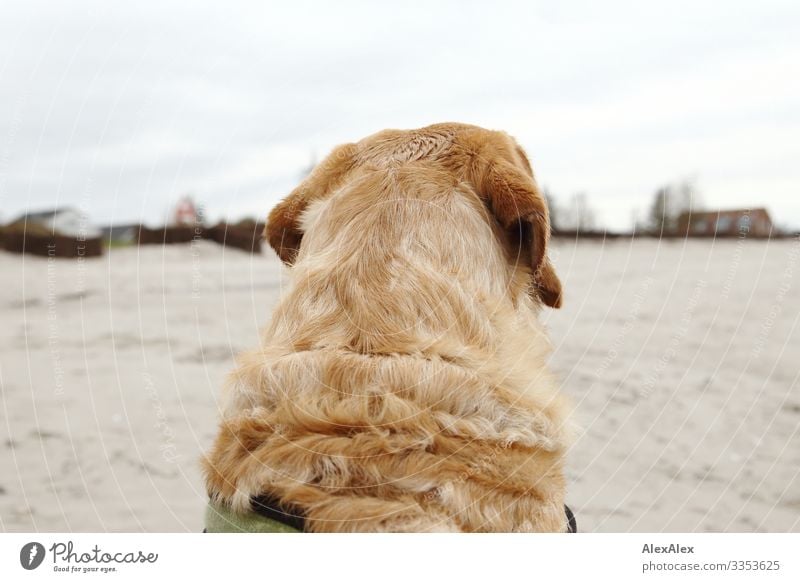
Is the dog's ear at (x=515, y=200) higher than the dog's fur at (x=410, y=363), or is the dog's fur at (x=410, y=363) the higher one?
the dog's ear at (x=515, y=200)

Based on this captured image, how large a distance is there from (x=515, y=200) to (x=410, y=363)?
0.79 m

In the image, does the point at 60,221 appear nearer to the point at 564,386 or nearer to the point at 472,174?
the point at 472,174

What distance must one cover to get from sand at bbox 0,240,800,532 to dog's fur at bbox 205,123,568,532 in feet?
1.89

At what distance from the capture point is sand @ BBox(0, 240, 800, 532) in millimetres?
5285

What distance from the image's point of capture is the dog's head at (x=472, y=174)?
2729 millimetres

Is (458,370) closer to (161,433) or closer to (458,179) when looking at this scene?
(458,179)

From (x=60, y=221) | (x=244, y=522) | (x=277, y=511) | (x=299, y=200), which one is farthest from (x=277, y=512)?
(x=60, y=221)

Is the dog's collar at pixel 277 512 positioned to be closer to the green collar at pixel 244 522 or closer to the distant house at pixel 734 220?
the green collar at pixel 244 522

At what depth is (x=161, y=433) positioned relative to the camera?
21.1 ft

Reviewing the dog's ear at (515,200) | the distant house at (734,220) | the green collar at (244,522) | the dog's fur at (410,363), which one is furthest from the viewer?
the distant house at (734,220)

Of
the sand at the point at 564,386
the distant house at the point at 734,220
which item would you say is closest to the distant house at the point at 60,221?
the sand at the point at 564,386

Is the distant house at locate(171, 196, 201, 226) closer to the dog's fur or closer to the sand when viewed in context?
the sand

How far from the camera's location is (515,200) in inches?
107

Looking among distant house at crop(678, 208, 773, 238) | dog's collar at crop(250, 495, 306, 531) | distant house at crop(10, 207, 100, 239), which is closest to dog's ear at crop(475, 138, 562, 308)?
dog's collar at crop(250, 495, 306, 531)
